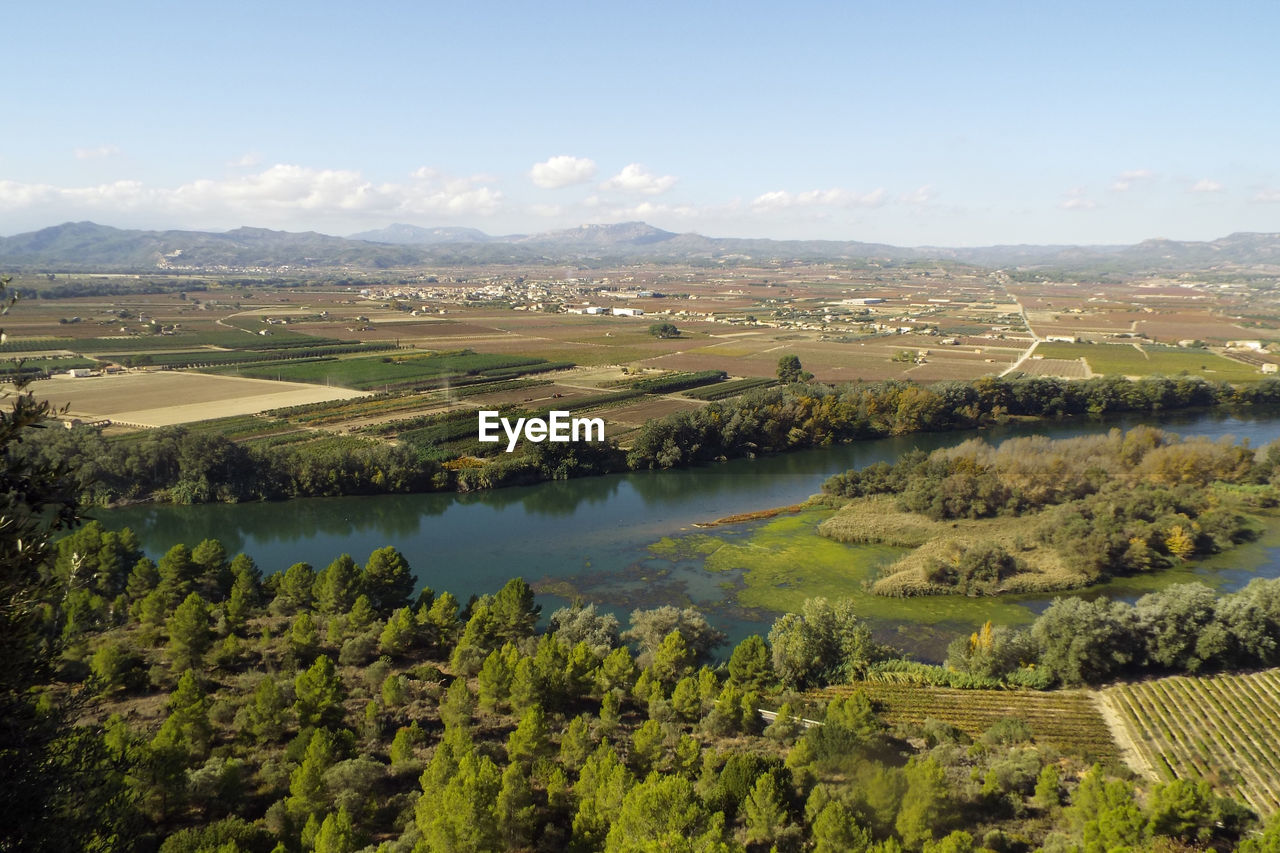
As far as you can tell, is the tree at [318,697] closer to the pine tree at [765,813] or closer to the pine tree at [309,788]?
the pine tree at [309,788]

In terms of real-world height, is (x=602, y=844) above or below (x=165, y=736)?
below

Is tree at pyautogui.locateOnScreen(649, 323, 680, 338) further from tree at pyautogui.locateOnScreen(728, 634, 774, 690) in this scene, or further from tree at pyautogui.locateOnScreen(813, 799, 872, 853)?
tree at pyautogui.locateOnScreen(813, 799, 872, 853)

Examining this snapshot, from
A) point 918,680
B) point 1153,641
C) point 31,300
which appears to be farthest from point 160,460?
point 31,300

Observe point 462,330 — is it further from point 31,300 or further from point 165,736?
point 165,736

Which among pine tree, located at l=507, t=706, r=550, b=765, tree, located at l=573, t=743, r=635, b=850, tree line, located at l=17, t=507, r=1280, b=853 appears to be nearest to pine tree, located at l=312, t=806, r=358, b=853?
tree line, located at l=17, t=507, r=1280, b=853

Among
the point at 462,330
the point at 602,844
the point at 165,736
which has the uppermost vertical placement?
the point at 462,330

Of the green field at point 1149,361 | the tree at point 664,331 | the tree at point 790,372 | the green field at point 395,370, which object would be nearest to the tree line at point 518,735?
the green field at point 395,370
